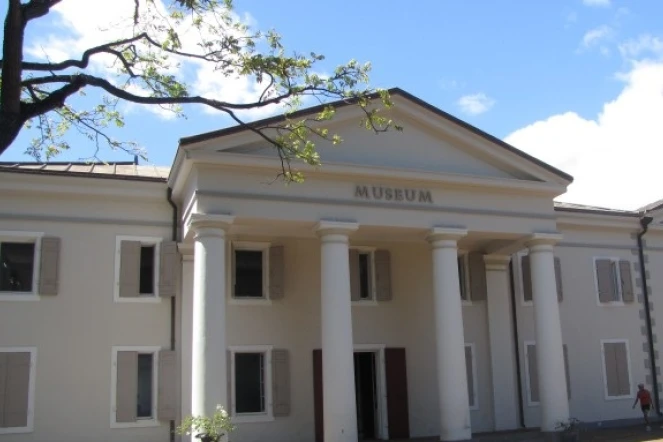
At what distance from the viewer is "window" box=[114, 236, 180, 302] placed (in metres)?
17.4

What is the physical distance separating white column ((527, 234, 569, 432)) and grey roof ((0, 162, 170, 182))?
31.6ft

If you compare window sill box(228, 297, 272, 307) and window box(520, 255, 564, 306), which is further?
window box(520, 255, 564, 306)

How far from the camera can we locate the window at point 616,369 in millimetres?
22734

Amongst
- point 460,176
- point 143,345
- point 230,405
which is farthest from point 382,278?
point 143,345

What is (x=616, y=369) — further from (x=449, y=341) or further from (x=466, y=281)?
(x=449, y=341)

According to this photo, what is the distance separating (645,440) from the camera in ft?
60.0

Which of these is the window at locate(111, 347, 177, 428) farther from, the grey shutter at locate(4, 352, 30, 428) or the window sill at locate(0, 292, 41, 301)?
the window sill at locate(0, 292, 41, 301)

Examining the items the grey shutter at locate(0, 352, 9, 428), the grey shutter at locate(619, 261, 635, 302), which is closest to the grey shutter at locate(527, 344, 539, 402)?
the grey shutter at locate(619, 261, 635, 302)

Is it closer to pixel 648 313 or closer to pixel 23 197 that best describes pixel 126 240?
pixel 23 197

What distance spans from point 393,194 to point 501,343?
6.51 metres

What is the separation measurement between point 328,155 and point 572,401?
11.0m

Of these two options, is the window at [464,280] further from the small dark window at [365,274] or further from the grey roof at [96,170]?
the grey roof at [96,170]

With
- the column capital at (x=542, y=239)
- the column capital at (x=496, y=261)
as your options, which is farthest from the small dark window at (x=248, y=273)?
the column capital at (x=542, y=239)

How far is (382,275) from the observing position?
20.0 meters
